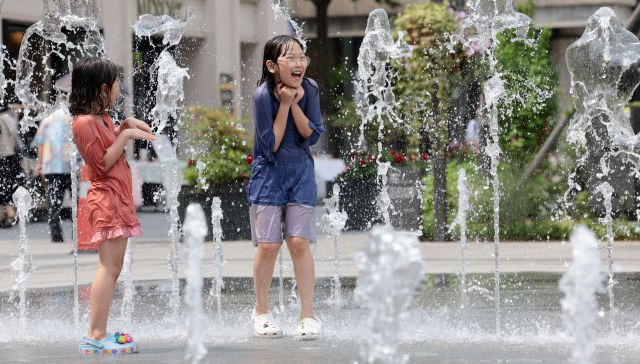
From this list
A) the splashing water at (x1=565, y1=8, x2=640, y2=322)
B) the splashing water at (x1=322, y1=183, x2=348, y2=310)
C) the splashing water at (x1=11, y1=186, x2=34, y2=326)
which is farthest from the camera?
the splashing water at (x1=565, y1=8, x2=640, y2=322)

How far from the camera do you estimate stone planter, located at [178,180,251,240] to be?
15.9 metres

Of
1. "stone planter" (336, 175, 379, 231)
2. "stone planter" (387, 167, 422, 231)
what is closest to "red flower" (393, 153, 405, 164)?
"stone planter" (336, 175, 379, 231)

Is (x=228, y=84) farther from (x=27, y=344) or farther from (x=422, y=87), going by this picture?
(x=27, y=344)

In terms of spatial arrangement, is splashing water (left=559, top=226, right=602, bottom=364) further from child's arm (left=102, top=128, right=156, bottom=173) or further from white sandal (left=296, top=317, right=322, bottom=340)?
child's arm (left=102, top=128, right=156, bottom=173)

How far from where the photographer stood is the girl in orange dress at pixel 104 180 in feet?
22.2

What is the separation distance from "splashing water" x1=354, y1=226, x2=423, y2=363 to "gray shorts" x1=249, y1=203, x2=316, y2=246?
2175 millimetres

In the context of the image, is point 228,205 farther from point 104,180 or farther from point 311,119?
point 104,180

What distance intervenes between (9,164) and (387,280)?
592 inches

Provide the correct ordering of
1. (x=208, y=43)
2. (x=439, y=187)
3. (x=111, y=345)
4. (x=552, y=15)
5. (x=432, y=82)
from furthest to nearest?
(x=552, y=15) < (x=208, y=43) < (x=432, y=82) < (x=439, y=187) < (x=111, y=345)

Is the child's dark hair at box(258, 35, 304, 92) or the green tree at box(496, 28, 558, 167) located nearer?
the child's dark hair at box(258, 35, 304, 92)

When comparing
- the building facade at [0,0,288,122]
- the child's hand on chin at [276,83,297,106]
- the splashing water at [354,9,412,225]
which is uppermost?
the building facade at [0,0,288,122]

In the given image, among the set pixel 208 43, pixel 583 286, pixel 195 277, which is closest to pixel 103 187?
pixel 195 277

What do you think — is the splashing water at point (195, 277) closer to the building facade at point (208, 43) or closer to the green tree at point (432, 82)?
the green tree at point (432, 82)

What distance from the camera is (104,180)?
687 cm
